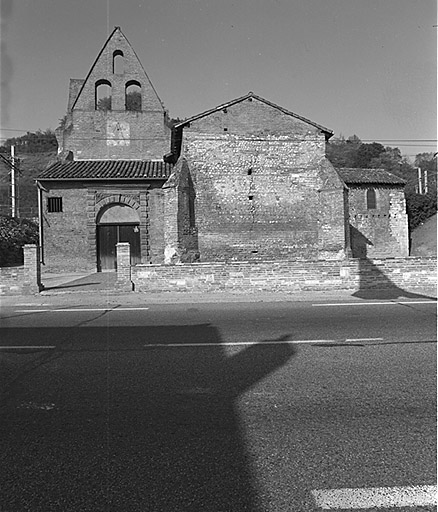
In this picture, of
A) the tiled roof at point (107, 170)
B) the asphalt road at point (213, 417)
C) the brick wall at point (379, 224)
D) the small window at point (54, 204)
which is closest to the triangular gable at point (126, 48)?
the tiled roof at point (107, 170)

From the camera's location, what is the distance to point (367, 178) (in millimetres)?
33656

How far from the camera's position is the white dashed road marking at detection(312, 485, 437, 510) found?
2.98 m

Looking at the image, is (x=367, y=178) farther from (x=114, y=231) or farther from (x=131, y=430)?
(x=131, y=430)

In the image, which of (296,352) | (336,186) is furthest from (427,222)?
(296,352)

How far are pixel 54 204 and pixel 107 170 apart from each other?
334cm

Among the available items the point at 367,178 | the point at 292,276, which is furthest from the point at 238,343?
the point at 367,178

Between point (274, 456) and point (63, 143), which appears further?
→ point (63, 143)

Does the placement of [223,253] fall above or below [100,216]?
below

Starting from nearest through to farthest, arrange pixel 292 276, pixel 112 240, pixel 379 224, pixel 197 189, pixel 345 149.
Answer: pixel 292 276, pixel 197 189, pixel 112 240, pixel 379 224, pixel 345 149

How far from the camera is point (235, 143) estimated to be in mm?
22250

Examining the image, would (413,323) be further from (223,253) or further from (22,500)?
(223,253)

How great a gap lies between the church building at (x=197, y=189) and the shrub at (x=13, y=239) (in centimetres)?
584

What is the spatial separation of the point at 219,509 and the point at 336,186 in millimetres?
19454

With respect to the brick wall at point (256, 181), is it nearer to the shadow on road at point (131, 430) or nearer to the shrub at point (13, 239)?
the shrub at point (13, 239)
